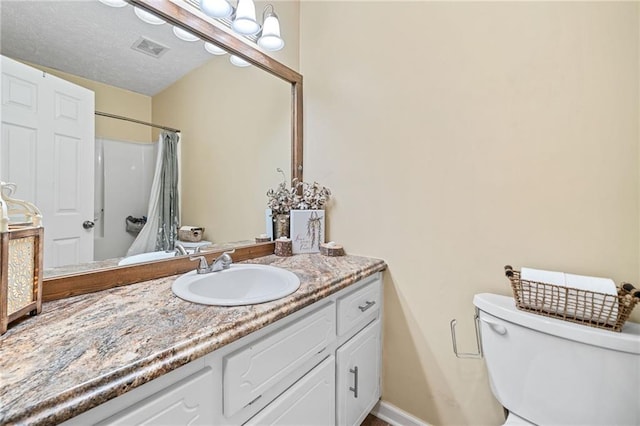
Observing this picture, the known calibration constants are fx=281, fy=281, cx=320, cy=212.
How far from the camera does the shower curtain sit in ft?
3.67

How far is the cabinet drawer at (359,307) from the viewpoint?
3.64ft

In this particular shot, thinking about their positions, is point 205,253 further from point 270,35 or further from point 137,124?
point 270,35

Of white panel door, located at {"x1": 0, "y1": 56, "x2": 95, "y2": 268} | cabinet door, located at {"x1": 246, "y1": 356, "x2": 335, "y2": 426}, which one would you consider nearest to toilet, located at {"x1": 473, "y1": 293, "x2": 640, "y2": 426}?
cabinet door, located at {"x1": 246, "y1": 356, "x2": 335, "y2": 426}

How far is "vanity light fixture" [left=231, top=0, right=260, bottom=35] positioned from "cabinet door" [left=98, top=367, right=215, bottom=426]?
4.58 feet

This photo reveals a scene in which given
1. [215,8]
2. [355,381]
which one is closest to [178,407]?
[355,381]

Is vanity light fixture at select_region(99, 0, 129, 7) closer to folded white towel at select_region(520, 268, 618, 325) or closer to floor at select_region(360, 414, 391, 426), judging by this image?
folded white towel at select_region(520, 268, 618, 325)

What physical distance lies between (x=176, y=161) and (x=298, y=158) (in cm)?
69

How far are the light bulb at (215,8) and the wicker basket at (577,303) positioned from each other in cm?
152

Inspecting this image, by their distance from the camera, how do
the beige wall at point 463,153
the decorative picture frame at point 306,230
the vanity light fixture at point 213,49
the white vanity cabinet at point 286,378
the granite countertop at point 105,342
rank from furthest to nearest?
1. the decorative picture frame at point 306,230
2. the vanity light fixture at point 213,49
3. the beige wall at point 463,153
4. the white vanity cabinet at point 286,378
5. the granite countertop at point 105,342

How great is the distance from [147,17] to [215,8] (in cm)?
28

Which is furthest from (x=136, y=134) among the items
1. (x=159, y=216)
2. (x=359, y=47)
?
(x=359, y=47)

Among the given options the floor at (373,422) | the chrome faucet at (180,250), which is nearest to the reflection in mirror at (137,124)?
the chrome faucet at (180,250)

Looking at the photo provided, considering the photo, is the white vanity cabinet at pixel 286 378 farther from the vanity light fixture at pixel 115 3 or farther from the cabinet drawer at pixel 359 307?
the vanity light fixture at pixel 115 3

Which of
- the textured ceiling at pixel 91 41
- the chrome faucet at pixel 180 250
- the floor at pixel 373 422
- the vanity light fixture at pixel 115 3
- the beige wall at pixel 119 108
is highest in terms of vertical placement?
the vanity light fixture at pixel 115 3
